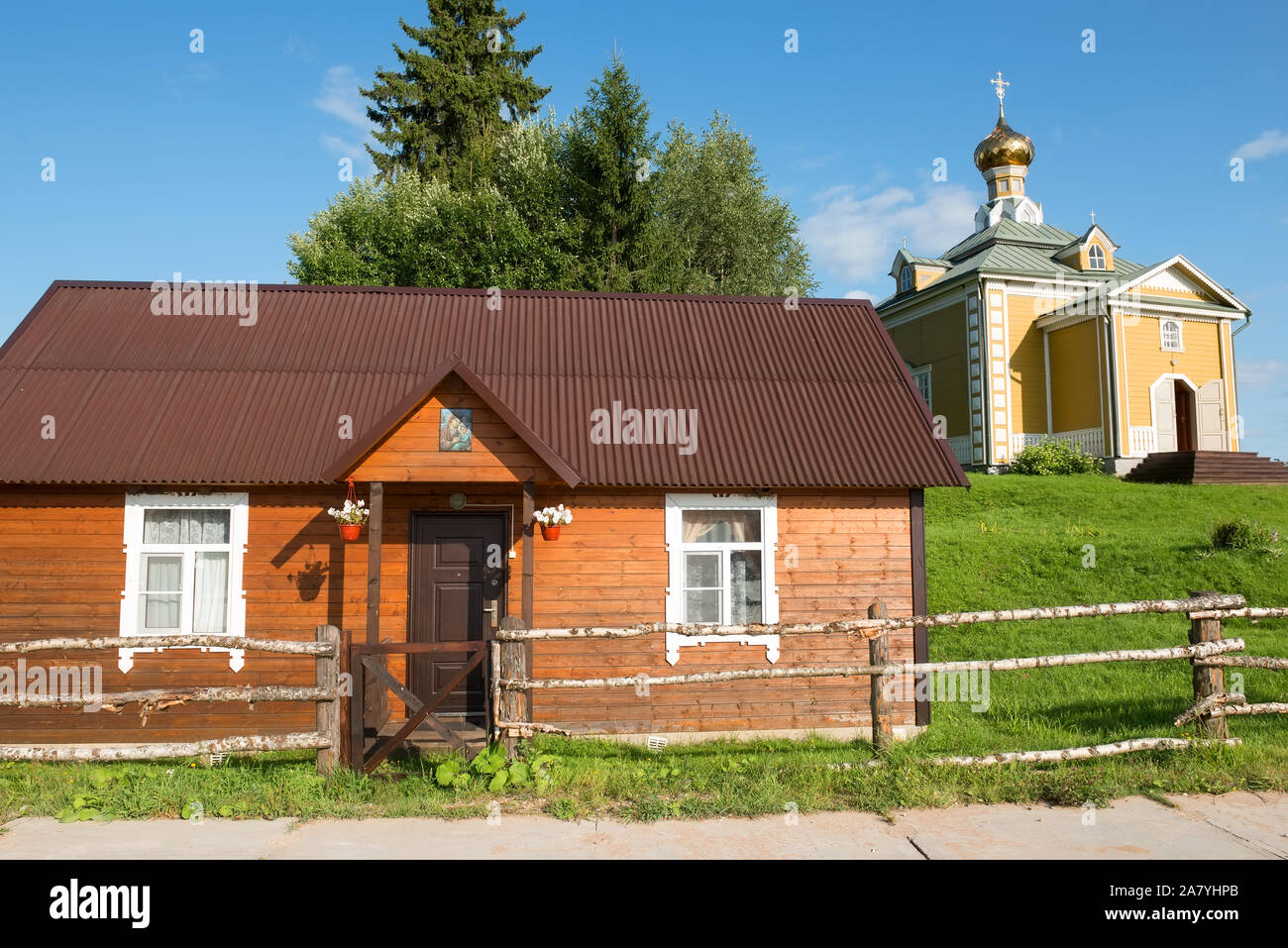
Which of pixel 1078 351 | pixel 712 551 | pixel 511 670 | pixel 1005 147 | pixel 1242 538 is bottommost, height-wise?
pixel 511 670

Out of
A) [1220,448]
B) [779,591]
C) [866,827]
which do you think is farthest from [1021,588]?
[1220,448]

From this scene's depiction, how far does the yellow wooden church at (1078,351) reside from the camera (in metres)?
23.6

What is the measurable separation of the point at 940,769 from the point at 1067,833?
1.18 metres

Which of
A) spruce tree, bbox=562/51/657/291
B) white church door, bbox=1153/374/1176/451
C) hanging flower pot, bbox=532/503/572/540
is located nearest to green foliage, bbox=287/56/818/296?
spruce tree, bbox=562/51/657/291

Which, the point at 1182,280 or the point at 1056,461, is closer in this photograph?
the point at 1056,461

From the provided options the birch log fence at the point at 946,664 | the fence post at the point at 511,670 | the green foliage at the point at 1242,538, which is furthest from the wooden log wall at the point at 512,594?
the green foliage at the point at 1242,538

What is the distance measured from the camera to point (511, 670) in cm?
695

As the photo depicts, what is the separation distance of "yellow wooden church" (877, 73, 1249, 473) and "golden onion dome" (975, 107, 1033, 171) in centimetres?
400

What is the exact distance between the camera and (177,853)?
5246 millimetres

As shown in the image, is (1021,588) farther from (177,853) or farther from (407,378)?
(177,853)

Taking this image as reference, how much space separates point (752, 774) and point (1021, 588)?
9406 mm

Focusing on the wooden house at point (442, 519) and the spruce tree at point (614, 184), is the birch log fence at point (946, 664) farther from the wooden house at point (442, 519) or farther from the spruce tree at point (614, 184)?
the spruce tree at point (614, 184)

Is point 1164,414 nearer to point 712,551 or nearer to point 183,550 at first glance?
point 712,551

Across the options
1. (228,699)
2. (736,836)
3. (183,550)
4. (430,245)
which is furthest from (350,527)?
(430,245)
